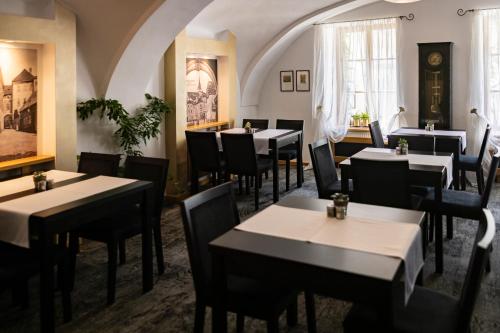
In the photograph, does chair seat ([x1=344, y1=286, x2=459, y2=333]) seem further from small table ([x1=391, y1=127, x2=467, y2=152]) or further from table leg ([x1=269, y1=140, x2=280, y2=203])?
small table ([x1=391, y1=127, x2=467, y2=152])

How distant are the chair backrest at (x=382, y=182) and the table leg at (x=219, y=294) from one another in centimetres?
168

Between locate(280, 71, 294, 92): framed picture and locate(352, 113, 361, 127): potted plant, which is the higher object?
locate(280, 71, 294, 92): framed picture

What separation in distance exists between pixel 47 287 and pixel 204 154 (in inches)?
125

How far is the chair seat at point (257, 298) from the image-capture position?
2043 millimetres

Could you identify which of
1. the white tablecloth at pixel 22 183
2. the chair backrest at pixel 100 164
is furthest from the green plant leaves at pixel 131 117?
the white tablecloth at pixel 22 183

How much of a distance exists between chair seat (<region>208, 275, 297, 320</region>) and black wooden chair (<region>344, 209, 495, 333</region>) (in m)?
0.31

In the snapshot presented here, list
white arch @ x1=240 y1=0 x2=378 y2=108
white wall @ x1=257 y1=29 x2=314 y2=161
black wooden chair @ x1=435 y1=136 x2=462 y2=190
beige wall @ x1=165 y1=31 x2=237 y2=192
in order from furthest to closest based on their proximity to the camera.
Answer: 1. white wall @ x1=257 y1=29 x2=314 y2=161
2. white arch @ x1=240 y1=0 x2=378 y2=108
3. beige wall @ x1=165 y1=31 x2=237 y2=192
4. black wooden chair @ x1=435 y1=136 x2=462 y2=190

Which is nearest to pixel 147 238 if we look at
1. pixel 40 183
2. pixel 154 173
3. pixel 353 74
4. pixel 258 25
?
pixel 154 173

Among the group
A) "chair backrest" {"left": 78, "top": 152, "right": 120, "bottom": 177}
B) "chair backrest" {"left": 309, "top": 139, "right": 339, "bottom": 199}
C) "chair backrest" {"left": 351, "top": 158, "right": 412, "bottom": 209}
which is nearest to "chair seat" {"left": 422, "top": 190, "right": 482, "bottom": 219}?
Result: "chair backrest" {"left": 351, "top": 158, "right": 412, "bottom": 209}

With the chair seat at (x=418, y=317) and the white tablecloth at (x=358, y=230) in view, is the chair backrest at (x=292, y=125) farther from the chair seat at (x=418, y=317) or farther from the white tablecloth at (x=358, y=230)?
the chair seat at (x=418, y=317)

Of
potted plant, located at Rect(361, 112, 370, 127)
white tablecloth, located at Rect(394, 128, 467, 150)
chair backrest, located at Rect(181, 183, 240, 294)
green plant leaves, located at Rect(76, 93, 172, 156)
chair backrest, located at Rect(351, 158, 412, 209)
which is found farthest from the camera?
potted plant, located at Rect(361, 112, 370, 127)

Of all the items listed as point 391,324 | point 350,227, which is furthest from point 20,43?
point 391,324

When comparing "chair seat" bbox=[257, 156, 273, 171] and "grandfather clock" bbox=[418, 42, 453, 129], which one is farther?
"grandfather clock" bbox=[418, 42, 453, 129]

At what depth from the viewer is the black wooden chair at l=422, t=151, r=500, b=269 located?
340 centimetres
